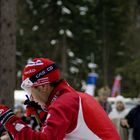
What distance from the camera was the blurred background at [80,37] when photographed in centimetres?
3148

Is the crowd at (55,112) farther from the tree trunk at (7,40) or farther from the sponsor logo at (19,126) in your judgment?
the tree trunk at (7,40)

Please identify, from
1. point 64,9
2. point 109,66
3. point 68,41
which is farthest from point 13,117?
point 109,66

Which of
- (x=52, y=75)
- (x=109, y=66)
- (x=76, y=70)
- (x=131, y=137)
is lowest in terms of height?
(x=109, y=66)

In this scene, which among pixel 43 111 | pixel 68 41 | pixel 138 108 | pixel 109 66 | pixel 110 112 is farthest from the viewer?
pixel 109 66

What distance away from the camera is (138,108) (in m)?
9.48

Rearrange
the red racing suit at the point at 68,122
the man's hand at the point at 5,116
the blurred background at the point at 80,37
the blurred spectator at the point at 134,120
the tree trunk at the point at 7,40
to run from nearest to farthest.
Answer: the red racing suit at the point at 68,122 → the man's hand at the point at 5,116 → the tree trunk at the point at 7,40 → the blurred spectator at the point at 134,120 → the blurred background at the point at 80,37

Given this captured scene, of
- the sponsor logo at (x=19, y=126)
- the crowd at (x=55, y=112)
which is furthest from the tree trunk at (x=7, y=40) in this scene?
the sponsor logo at (x=19, y=126)

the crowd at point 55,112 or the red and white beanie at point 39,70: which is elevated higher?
the red and white beanie at point 39,70

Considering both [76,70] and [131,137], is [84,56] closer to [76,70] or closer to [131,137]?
[76,70]

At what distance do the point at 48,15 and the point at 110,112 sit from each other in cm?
2132

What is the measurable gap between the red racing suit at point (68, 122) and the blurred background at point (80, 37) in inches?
446

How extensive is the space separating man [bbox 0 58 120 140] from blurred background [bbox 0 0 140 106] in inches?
444

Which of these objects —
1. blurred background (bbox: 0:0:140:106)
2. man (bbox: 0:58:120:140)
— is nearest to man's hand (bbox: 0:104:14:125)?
man (bbox: 0:58:120:140)

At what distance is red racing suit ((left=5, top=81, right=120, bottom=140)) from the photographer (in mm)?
3707
